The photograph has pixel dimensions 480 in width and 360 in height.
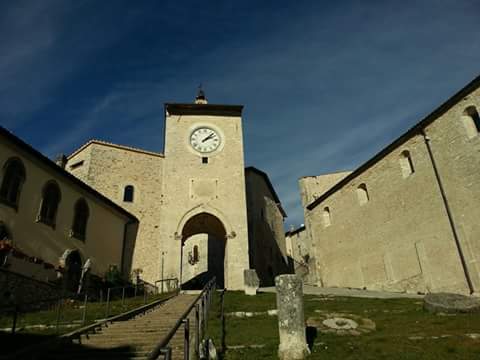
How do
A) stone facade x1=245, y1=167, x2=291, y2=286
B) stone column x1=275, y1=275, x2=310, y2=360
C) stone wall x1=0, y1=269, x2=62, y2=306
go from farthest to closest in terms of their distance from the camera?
stone facade x1=245, y1=167, x2=291, y2=286
stone wall x1=0, y1=269, x2=62, y2=306
stone column x1=275, y1=275, x2=310, y2=360

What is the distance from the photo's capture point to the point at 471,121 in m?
16.4

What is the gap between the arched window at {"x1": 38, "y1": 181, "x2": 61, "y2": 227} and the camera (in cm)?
1662

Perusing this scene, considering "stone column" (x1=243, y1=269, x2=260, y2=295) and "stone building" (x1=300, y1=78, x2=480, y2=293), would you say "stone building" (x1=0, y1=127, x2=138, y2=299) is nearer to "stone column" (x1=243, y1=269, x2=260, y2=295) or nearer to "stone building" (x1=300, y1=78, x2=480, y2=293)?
"stone column" (x1=243, y1=269, x2=260, y2=295)

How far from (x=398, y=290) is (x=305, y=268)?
63.5 feet

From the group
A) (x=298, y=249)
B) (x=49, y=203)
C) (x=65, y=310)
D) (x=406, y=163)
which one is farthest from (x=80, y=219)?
(x=298, y=249)

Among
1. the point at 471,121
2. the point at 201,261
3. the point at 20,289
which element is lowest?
the point at 20,289

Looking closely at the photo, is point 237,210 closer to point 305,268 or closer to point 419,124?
point 419,124

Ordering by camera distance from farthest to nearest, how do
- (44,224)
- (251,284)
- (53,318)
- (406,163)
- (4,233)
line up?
(406,163), (251,284), (44,224), (4,233), (53,318)

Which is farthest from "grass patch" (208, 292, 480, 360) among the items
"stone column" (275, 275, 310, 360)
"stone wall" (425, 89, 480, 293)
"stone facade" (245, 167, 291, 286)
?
"stone facade" (245, 167, 291, 286)

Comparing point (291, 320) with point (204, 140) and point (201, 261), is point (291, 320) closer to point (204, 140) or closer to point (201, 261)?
point (204, 140)

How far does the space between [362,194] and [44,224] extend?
17581mm

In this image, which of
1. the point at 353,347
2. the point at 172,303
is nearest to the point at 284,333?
the point at 353,347

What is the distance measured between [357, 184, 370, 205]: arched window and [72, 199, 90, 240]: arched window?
15.9 meters

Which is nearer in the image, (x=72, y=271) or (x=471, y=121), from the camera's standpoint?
(x=471, y=121)
